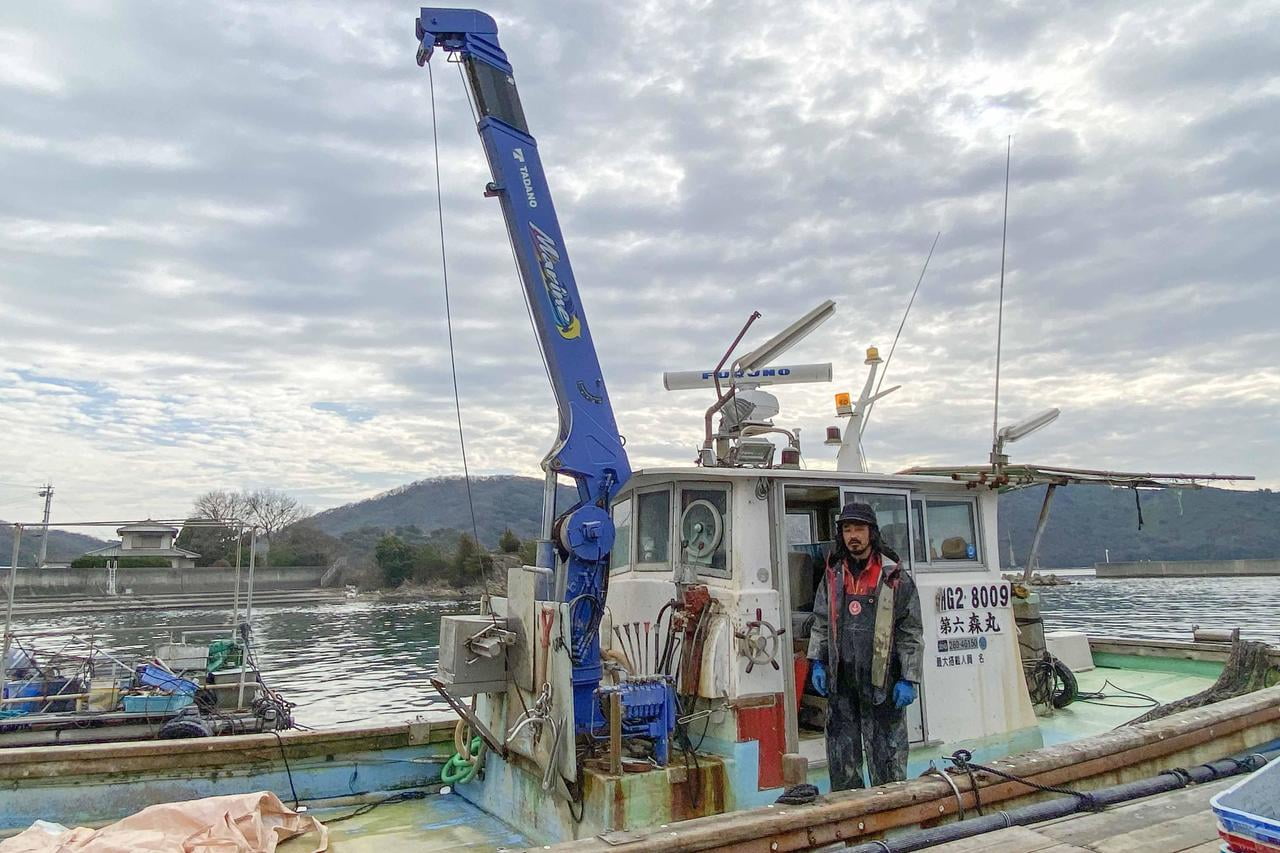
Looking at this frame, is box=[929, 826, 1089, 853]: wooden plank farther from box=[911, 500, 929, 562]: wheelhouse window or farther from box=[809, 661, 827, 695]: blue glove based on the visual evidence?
box=[911, 500, 929, 562]: wheelhouse window

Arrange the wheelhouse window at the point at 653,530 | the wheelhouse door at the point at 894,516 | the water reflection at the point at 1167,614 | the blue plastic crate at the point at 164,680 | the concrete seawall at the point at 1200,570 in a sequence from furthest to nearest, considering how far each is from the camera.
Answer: the concrete seawall at the point at 1200,570
the water reflection at the point at 1167,614
the blue plastic crate at the point at 164,680
the wheelhouse window at the point at 653,530
the wheelhouse door at the point at 894,516

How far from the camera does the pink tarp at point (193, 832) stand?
4.03 m

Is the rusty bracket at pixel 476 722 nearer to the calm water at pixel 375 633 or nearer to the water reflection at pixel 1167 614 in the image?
the calm water at pixel 375 633

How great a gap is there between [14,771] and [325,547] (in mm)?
73847

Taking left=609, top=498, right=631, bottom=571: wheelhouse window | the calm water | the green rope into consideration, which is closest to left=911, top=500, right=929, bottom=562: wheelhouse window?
left=609, top=498, right=631, bottom=571: wheelhouse window

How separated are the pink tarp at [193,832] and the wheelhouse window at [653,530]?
2.64 m

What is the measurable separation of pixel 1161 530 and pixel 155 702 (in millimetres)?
141323

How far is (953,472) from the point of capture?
6250 millimetres

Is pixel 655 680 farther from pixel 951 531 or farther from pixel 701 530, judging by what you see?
pixel 951 531

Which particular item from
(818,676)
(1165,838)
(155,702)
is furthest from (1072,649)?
(155,702)

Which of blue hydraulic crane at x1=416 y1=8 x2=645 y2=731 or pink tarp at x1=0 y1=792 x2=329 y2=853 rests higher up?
blue hydraulic crane at x1=416 y1=8 x2=645 y2=731

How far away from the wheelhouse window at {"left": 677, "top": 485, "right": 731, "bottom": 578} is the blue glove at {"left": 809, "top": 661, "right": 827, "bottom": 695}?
0.75 meters

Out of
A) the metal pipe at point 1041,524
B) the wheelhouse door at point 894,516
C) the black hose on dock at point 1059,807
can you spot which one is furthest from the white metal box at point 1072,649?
the black hose on dock at point 1059,807

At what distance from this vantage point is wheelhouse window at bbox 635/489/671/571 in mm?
5926
